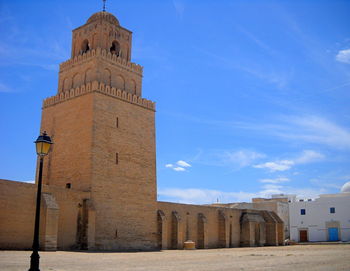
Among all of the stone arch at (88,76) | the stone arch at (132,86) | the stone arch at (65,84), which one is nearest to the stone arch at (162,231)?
the stone arch at (132,86)

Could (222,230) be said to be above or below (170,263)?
above

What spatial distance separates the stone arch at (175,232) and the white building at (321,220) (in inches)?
911

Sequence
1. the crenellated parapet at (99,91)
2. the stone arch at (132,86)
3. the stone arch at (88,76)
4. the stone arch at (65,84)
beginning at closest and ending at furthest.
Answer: the crenellated parapet at (99,91) → the stone arch at (88,76) → the stone arch at (65,84) → the stone arch at (132,86)

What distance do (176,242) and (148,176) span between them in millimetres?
4834

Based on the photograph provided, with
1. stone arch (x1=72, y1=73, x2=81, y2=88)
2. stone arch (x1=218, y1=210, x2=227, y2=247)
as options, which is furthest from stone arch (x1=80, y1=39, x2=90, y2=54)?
stone arch (x1=218, y1=210, x2=227, y2=247)

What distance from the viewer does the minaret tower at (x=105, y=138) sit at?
22.9m

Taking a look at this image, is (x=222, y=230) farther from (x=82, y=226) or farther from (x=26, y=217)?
(x=26, y=217)

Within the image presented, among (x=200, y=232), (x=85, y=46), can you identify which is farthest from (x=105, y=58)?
(x=200, y=232)

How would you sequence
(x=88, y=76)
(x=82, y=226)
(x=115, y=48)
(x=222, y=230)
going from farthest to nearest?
(x=222, y=230)
(x=115, y=48)
(x=88, y=76)
(x=82, y=226)

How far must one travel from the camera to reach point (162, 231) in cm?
2609

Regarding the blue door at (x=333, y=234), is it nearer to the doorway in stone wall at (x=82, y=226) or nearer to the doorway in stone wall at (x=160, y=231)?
the doorway in stone wall at (x=160, y=231)

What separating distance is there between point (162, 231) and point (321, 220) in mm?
25388

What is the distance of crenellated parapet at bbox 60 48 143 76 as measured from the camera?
25.3m

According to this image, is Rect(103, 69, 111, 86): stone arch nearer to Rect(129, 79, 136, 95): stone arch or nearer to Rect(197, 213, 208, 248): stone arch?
Rect(129, 79, 136, 95): stone arch
